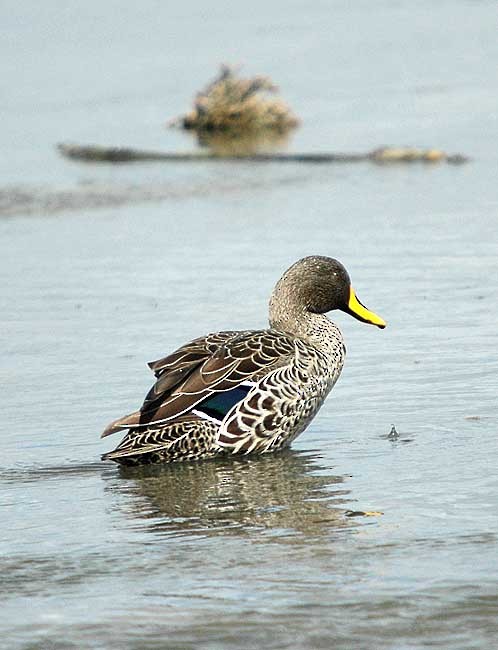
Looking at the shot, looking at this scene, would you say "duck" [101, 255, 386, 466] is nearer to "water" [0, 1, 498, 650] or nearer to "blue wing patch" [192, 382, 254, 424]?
"blue wing patch" [192, 382, 254, 424]

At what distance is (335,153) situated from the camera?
18844mm

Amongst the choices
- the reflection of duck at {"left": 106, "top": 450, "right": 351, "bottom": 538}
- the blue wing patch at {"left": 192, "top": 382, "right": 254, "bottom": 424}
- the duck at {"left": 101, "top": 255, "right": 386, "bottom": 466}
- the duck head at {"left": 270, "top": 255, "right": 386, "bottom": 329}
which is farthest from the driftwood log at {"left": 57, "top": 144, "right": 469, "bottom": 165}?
the reflection of duck at {"left": 106, "top": 450, "right": 351, "bottom": 538}

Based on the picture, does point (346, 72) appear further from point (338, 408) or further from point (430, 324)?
point (338, 408)

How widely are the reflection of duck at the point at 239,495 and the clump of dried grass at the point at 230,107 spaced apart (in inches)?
537

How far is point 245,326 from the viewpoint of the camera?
11.5m

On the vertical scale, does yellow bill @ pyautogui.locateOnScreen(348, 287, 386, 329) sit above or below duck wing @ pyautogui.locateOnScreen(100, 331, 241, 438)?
above

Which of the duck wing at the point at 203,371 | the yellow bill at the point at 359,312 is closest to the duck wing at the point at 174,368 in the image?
the duck wing at the point at 203,371

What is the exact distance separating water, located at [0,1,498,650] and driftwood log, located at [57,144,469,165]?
324mm

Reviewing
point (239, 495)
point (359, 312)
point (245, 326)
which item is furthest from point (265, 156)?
point (239, 495)

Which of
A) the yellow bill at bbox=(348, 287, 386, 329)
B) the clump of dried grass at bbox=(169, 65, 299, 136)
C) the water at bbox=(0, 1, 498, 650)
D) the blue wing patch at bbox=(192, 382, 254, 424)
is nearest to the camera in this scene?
the water at bbox=(0, 1, 498, 650)

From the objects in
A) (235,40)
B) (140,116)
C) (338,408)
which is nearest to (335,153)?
(140,116)

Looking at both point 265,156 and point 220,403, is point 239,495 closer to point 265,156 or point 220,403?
point 220,403

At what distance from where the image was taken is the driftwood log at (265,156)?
59.7 feet

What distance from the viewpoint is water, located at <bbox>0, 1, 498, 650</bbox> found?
20.1ft
